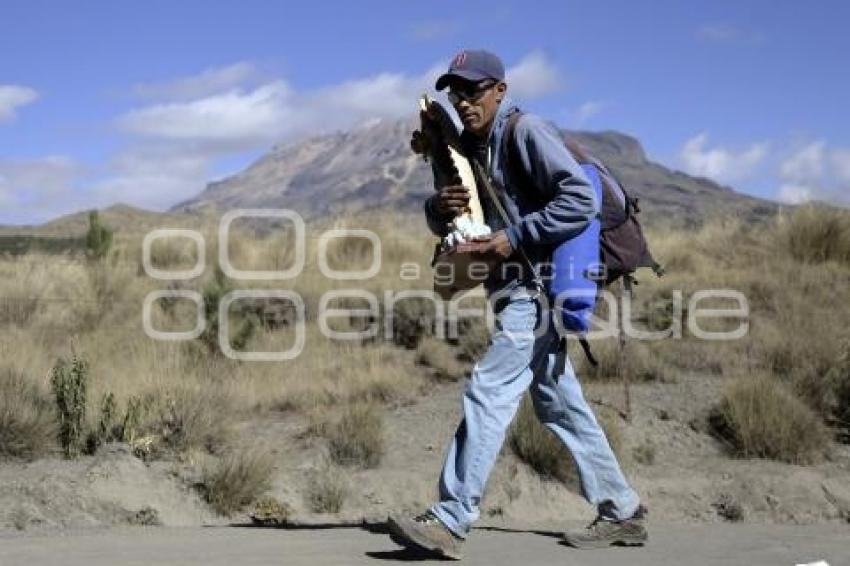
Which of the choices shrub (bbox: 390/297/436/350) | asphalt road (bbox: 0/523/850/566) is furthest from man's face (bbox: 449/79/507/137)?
shrub (bbox: 390/297/436/350)

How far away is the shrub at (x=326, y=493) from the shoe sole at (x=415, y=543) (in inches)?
126

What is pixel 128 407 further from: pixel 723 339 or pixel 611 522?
pixel 723 339

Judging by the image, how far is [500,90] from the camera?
18.6ft

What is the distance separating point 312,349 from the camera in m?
13.9

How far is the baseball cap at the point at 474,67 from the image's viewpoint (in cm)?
552

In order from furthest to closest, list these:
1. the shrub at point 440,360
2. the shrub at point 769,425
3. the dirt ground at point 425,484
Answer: the shrub at point 440,360 < the shrub at point 769,425 < the dirt ground at point 425,484

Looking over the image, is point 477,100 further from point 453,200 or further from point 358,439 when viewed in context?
point 358,439

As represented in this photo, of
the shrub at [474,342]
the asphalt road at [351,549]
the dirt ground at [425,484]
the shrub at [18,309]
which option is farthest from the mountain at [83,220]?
the asphalt road at [351,549]

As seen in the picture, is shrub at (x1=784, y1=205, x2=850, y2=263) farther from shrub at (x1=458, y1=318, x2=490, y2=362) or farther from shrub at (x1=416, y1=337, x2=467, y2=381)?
shrub at (x1=416, y1=337, x2=467, y2=381)

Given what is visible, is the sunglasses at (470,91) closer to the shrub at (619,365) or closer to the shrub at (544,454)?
the shrub at (544,454)

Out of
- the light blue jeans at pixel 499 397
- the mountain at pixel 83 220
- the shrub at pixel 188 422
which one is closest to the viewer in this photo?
the light blue jeans at pixel 499 397

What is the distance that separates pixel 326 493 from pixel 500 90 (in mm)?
4037

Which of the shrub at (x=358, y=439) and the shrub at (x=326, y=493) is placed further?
the shrub at (x=358, y=439)

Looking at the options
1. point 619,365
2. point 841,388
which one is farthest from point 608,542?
point 619,365
